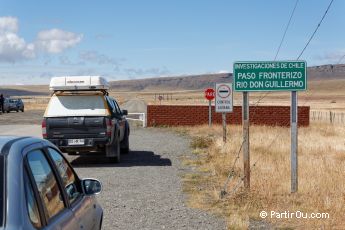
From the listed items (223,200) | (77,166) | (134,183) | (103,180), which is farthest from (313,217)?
(77,166)

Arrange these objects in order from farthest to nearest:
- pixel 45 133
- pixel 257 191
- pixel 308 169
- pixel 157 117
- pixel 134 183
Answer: pixel 157 117 → pixel 45 133 → pixel 308 169 → pixel 134 183 → pixel 257 191

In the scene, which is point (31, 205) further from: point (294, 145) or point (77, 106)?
point (77, 106)

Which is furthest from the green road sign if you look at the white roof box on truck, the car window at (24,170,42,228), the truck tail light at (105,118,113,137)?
the car window at (24,170,42,228)

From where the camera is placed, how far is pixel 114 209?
9484mm

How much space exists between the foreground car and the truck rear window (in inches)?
415

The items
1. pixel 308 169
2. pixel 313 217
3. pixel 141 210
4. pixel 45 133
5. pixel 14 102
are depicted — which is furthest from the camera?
pixel 14 102

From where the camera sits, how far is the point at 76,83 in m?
16.1

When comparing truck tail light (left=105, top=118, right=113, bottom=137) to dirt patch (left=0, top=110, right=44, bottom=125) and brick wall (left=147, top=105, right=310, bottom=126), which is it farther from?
dirt patch (left=0, top=110, right=44, bottom=125)

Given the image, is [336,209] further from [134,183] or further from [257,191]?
[134,183]

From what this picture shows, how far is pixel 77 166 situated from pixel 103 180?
318 cm

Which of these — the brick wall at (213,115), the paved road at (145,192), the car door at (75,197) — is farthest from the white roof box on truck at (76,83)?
the brick wall at (213,115)

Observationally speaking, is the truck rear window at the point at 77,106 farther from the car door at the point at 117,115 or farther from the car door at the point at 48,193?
the car door at the point at 48,193

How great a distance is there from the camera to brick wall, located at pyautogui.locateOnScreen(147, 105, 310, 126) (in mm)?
33500

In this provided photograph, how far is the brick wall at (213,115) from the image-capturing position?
3350cm
